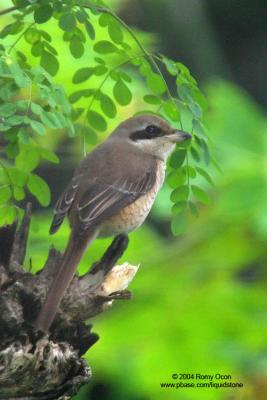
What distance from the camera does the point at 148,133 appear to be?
17.0 ft

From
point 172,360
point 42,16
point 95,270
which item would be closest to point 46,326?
point 95,270

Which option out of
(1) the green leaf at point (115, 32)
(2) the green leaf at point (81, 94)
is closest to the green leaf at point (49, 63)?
(2) the green leaf at point (81, 94)

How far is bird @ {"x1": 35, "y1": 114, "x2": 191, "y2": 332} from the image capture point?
462cm

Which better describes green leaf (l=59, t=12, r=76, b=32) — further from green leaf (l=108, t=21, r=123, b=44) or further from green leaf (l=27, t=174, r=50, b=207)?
green leaf (l=27, t=174, r=50, b=207)

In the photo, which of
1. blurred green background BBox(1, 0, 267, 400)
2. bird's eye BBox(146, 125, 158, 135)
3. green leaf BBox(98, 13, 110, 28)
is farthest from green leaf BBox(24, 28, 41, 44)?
blurred green background BBox(1, 0, 267, 400)

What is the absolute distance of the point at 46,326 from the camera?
4.18m

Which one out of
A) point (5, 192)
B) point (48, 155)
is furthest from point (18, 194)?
point (48, 155)

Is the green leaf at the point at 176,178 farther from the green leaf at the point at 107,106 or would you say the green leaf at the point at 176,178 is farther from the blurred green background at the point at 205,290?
the blurred green background at the point at 205,290

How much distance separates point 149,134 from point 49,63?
734mm

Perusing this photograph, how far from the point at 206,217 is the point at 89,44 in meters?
1.01

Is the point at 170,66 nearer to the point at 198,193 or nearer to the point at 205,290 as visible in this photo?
the point at 198,193

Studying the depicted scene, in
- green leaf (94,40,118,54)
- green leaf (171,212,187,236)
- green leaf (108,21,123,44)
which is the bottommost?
green leaf (171,212,187,236)

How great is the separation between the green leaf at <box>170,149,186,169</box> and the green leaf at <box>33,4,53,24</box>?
0.70 metres

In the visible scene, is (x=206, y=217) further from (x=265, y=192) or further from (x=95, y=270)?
(x=95, y=270)
